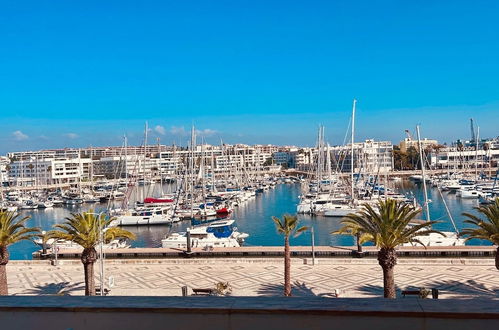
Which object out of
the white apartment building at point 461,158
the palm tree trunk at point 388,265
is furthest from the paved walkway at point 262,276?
the white apartment building at point 461,158

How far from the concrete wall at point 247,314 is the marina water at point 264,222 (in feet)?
86.7

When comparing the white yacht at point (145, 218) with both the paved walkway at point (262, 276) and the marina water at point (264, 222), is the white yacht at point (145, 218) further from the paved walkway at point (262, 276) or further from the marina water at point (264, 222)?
the paved walkway at point (262, 276)

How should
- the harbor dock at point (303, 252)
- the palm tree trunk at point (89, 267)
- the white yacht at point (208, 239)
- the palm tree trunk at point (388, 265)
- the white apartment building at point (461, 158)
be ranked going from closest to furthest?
the palm tree trunk at point (388, 265), the palm tree trunk at point (89, 267), the harbor dock at point (303, 252), the white yacht at point (208, 239), the white apartment building at point (461, 158)

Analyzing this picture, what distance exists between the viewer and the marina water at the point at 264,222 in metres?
34.4

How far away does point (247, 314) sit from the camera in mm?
2701

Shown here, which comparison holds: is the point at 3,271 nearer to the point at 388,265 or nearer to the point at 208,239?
the point at 388,265

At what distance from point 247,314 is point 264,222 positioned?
41784 mm

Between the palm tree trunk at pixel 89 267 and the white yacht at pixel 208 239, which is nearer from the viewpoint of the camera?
the palm tree trunk at pixel 89 267

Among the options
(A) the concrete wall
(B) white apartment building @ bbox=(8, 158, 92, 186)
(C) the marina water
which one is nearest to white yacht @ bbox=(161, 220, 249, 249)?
(C) the marina water

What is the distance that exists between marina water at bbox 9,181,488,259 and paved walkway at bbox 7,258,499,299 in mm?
9554

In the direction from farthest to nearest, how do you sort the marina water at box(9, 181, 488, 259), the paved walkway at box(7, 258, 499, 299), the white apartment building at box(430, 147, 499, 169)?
the white apartment building at box(430, 147, 499, 169) < the marina water at box(9, 181, 488, 259) < the paved walkway at box(7, 258, 499, 299)

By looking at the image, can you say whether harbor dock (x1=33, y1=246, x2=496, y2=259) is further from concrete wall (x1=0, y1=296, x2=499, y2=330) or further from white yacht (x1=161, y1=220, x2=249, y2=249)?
concrete wall (x1=0, y1=296, x2=499, y2=330)

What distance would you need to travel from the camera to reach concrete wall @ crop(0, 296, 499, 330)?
8.52 ft

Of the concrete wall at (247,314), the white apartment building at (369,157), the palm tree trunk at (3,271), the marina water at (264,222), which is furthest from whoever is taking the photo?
the white apartment building at (369,157)
